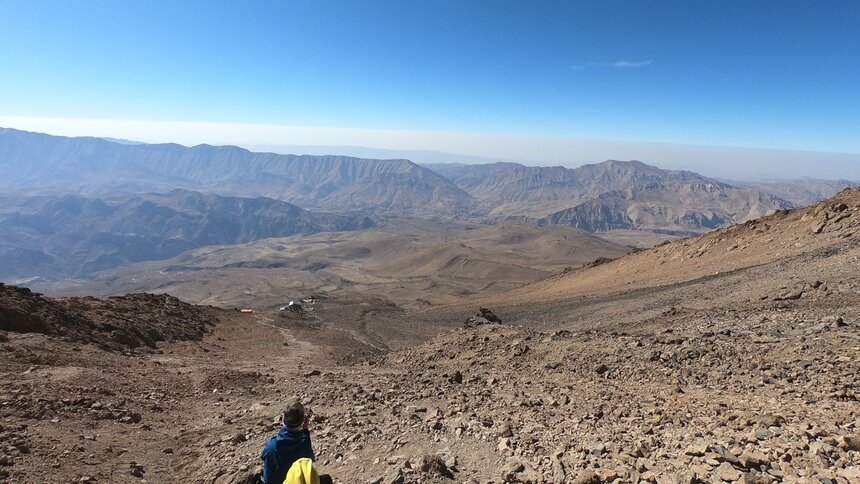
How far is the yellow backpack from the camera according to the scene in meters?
4.02

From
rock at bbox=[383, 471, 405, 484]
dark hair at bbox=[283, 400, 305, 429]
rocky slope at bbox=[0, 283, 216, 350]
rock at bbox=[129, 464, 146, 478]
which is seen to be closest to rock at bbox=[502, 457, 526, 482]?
rock at bbox=[383, 471, 405, 484]

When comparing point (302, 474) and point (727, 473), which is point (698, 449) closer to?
point (727, 473)

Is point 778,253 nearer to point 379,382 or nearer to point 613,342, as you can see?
point 613,342

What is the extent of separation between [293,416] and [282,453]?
1.29 ft

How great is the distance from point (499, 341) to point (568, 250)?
141874 mm

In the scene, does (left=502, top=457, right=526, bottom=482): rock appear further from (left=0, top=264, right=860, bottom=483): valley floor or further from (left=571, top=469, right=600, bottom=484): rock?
(left=571, top=469, right=600, bottom=484): rock

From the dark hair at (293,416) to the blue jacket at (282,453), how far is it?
8cm

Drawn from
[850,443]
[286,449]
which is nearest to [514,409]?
[850,443]

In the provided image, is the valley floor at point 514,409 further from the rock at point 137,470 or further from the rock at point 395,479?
the rock at point 395,479

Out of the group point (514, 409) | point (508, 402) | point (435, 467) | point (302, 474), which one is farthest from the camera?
point (508, 402)

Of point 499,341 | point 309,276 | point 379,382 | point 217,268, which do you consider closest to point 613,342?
point 499,341

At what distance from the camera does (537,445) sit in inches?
238

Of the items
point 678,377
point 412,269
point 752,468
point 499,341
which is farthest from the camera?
point 412,269

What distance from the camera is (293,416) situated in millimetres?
4516
